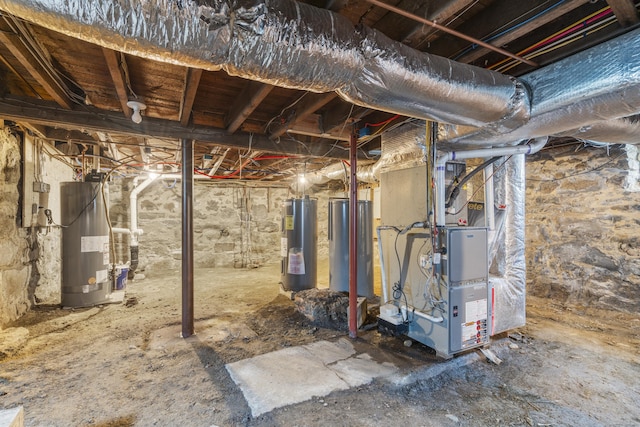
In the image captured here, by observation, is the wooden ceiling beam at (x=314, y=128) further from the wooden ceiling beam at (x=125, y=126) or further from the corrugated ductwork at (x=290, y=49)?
the corrugated ductwork at (x=290, y=49)

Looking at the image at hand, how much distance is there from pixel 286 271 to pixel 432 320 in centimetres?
223

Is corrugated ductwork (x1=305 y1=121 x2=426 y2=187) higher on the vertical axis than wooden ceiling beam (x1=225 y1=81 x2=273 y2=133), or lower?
lower

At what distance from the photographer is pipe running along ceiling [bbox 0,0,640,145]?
1011 mm

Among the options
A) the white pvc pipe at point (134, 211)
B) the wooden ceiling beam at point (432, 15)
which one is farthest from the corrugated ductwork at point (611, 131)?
the white pvc pipe at point (134, 211)

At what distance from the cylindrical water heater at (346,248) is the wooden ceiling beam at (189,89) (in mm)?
2190

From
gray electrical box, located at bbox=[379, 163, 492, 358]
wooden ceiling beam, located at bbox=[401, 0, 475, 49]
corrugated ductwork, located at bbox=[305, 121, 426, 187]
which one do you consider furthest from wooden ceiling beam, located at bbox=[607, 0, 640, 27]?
gray electrical box, located at bbox=[379, 163, 492, 358]

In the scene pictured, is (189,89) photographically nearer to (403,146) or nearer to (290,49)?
(290,49)

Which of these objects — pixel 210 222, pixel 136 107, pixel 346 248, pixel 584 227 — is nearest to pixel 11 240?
pixel 136 107

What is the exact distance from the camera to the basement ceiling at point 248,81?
4.64 ft

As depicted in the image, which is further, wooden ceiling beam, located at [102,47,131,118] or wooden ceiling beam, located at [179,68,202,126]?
wooden ceiling beam, located at [179,68,202,126]

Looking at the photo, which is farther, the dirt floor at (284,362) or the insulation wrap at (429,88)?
the dirt floor at (284,362)

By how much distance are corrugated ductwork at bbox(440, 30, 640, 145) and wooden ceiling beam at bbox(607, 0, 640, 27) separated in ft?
0.27

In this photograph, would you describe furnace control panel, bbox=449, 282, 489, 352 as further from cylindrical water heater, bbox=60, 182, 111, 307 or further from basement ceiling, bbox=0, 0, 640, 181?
cylindrical water heater, bbox=60, 182, 111, 307

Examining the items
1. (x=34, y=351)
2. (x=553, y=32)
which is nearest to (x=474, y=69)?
(x=553, y=32)
